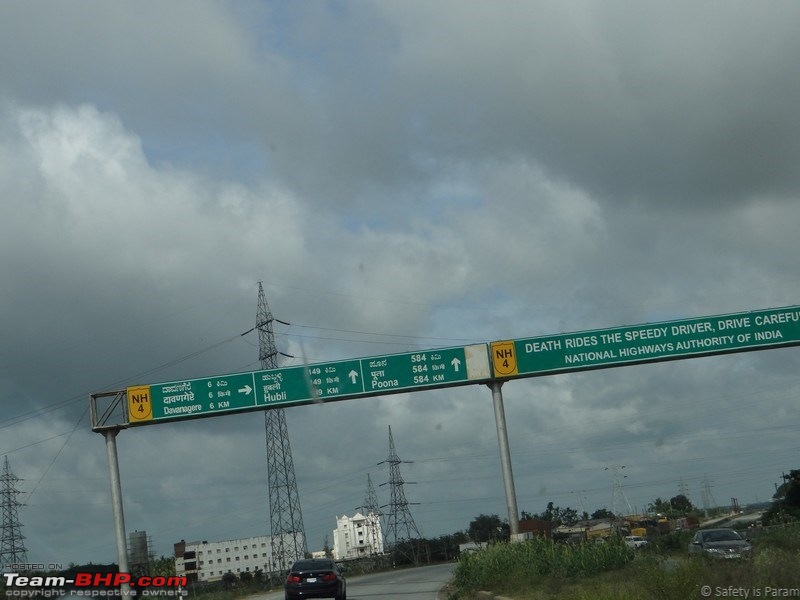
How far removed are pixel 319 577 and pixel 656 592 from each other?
53.4 ft

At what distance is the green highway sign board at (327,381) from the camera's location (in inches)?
1201

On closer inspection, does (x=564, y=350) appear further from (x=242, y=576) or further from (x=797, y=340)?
(x=242, y=576)

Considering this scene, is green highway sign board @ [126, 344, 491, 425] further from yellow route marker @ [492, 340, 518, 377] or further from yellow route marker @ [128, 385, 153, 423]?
yellow route marker @ [128, 385, 153, 423]

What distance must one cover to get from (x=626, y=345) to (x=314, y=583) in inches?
478

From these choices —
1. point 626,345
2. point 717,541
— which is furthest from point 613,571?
point 626,345

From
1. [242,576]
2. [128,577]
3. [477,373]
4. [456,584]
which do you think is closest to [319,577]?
[456,584]

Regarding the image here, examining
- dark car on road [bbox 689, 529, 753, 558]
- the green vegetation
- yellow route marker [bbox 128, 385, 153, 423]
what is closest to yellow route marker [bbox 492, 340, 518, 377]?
the green vegetation

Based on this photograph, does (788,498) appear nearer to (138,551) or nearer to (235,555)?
(138,551)

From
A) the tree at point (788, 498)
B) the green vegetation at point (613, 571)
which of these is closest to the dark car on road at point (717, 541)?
the green vegetation at point (613, 571)

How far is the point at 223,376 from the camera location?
3084cm

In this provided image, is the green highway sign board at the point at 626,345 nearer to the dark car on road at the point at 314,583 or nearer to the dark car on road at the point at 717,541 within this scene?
the dark car on road at the point at 717,541

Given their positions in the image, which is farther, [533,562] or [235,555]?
[235,555]

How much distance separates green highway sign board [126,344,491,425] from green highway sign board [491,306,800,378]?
0.99 metres

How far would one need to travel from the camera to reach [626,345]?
99.8ft
